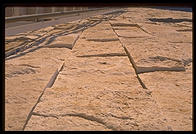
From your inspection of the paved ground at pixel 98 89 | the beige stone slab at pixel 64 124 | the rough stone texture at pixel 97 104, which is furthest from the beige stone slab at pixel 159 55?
the beige stone slab at pixel 64 124

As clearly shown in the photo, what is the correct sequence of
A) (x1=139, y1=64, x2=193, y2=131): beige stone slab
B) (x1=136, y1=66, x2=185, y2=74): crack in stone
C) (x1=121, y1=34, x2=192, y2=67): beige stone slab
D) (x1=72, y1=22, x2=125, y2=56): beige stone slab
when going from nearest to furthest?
→ (x1=139, y1=64, x2=193, y2=131): beige stone slab
(x1=136, y1=66, x2=185, y2=74): crack in stone
(x1=121, y1=34, x2=192, y2=67): beige stone slab
(x1=72, y1=22, x2=125, y2=56): beige stone slab

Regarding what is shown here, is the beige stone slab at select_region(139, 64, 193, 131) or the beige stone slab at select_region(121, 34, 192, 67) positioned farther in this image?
the beige stone slab at select_region(121, 34, 192, 67)

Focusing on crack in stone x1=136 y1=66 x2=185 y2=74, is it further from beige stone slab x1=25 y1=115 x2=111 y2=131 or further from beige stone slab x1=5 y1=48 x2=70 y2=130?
beige stone slab x1=25 y1=115 x2=111 y2=131

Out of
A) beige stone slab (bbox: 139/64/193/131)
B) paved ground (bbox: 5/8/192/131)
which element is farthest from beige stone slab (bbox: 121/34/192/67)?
beige stone slab (bbox: 139/64/193/131)

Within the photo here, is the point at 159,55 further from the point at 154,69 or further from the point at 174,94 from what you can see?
the point at 174,94

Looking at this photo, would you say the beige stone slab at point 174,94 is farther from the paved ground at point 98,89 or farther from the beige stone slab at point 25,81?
the beige stone slab at point 25,81

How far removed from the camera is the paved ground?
3.71 feet

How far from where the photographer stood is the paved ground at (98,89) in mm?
1131

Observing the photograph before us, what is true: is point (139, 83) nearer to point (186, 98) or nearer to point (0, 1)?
point (186, 98)

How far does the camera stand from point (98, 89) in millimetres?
1532

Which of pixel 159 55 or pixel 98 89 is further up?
pixel 159 55

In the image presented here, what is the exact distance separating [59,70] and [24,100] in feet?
2.09

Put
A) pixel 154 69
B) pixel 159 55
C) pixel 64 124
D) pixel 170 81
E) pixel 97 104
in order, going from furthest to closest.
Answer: pixel 159 55
pixel 154 69
pixel 170 81
pixel 97 104
pixel 64 124

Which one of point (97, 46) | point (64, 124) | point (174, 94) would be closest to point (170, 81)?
point (174, 94)
